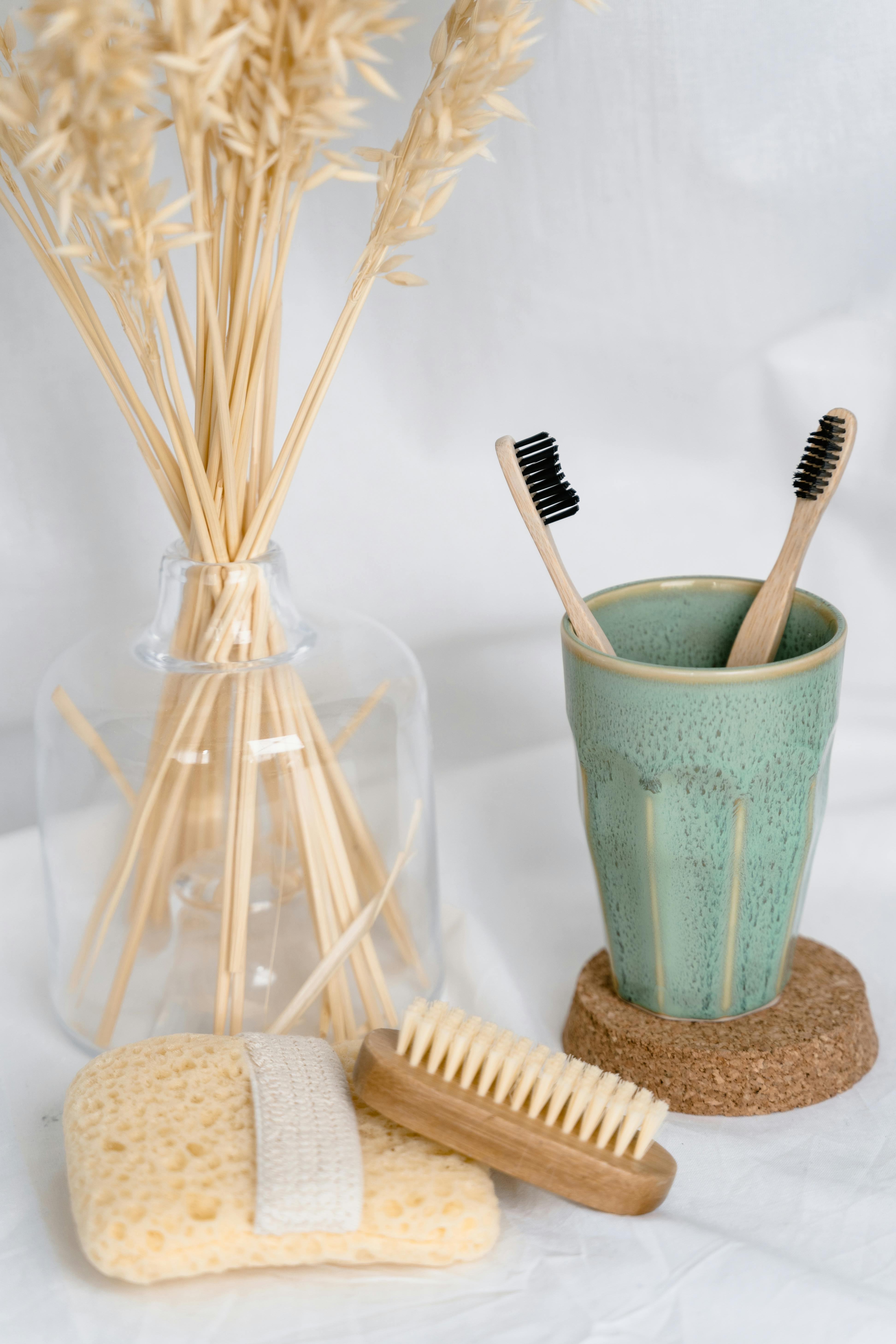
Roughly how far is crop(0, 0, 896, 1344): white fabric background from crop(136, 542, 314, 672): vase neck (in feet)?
0.67

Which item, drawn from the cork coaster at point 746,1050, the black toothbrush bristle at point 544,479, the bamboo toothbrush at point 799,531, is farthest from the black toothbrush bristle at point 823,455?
the cork coaster at point 746,1050

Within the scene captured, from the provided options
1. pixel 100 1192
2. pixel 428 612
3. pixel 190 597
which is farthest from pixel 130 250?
pixel 428 612

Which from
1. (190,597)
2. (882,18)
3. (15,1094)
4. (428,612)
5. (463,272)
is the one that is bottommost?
(15,1094)

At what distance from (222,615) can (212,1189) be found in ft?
→ 0.75

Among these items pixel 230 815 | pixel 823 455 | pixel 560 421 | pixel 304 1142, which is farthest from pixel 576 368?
pixel 304 1142

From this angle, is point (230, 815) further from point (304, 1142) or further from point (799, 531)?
point (799, 531)

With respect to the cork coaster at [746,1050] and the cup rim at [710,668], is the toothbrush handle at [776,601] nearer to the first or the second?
the cup rim at [710,668]

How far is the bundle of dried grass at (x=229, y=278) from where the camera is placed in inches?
16.0

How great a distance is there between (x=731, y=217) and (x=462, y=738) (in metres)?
0.38

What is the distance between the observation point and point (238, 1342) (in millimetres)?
426

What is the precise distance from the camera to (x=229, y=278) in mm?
521

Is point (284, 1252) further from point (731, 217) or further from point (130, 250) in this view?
point (731, 217)

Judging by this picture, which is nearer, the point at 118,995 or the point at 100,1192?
the point at 100,1192

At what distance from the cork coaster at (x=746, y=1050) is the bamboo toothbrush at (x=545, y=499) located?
17cm
